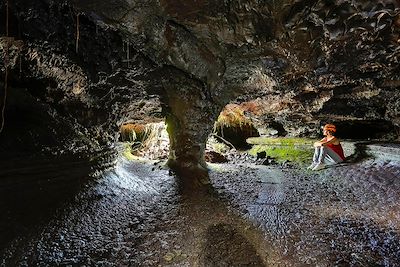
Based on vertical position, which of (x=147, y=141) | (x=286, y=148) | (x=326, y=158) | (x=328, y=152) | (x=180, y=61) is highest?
(x=180, y=61)

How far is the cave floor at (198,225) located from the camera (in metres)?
2.83

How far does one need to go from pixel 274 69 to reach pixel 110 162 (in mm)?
3912

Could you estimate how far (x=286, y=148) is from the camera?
403 inches

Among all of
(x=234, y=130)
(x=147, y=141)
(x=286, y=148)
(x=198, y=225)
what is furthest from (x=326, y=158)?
(x=147, y=141)

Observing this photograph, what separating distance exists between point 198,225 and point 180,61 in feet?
9.51

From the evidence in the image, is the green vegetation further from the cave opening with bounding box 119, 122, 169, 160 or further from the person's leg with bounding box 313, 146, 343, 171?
the cave opening with bounding box 119, 122, 169, 160

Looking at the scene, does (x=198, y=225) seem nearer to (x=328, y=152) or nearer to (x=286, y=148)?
(x=328, y=152)

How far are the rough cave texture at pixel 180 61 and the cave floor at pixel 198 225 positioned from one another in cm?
101

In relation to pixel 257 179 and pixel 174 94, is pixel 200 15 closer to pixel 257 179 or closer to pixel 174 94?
pixel 174 94

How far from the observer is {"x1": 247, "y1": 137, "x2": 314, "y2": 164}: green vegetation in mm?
9188

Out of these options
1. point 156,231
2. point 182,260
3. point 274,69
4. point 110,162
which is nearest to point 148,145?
point 110,162

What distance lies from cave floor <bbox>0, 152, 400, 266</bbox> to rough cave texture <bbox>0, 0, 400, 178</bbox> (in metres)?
1.01

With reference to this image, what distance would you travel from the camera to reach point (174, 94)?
6289 millimetres

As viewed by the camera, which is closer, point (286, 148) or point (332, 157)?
point (332, 157)
